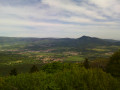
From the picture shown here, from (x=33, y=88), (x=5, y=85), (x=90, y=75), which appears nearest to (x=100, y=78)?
(x=90, y=75)

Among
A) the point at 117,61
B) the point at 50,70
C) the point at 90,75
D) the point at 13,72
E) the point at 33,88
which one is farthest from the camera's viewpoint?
the point at 13,72

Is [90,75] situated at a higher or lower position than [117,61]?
lower

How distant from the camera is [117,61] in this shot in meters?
34.4

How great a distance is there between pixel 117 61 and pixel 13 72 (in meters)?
43.2

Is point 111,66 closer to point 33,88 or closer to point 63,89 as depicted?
point 63,89

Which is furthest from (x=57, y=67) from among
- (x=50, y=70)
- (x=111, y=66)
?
(x=111, y=66)

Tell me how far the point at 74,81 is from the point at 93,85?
4063mm

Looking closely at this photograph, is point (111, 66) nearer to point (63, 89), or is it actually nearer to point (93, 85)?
point (93, 85)

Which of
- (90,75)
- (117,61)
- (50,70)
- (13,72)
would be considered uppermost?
(117,61)

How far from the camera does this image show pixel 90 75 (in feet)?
89.1

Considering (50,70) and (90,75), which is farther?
(50,70)

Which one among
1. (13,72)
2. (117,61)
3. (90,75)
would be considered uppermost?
(117,61)

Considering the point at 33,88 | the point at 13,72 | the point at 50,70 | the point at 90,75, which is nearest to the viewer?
the point at 33,88

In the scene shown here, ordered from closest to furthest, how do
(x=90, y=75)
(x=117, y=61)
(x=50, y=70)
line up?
1. (x=90, y=75)
2. (x=117, y=61)
3. (x=50, y=70)
